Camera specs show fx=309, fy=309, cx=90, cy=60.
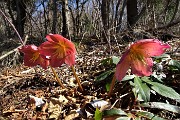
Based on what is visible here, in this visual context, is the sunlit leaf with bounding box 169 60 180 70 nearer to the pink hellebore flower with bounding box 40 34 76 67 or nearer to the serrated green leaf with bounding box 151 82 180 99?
the serrated green leaf with bounding box 151 82 180 99

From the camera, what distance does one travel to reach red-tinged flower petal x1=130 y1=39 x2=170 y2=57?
1.23 m

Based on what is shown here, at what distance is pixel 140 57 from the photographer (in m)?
1.32

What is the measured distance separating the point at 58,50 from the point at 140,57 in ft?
1.28

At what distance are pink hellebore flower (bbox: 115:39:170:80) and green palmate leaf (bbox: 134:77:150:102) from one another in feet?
0.35

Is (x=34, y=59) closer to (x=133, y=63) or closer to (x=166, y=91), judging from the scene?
(x=133, y=63)

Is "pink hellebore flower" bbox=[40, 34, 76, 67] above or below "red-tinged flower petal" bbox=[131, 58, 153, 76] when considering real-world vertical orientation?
above

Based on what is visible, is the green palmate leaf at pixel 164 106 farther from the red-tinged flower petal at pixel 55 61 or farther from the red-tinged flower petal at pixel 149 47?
the red-tinged flower petal at pixel 55 61

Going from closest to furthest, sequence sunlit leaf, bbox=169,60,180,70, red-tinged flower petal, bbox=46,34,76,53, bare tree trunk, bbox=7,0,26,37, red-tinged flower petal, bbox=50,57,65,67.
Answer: red-tinged flower petal, bbox=46,34,76,53 → red-tinged flower petal, bbox=50,57,65,67 → sunlit leaf, bbox=169,60,180,70 → bare tree trunk, bbox=7,0,26,37

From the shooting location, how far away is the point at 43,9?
12.0 meters

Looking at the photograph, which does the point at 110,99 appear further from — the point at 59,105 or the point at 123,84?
the point at 59,105

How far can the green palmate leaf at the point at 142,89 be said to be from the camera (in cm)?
140

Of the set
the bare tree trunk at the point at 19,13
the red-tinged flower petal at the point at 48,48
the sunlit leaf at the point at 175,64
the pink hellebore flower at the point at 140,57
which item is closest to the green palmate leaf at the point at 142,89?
the pink hellebore flower at the point at 140,57

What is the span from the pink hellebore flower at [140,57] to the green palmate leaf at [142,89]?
0.11 m

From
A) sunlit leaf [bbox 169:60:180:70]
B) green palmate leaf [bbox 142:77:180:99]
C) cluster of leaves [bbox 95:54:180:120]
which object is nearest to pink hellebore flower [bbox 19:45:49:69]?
cluster of leaves [bbox 95:54:180:120]
